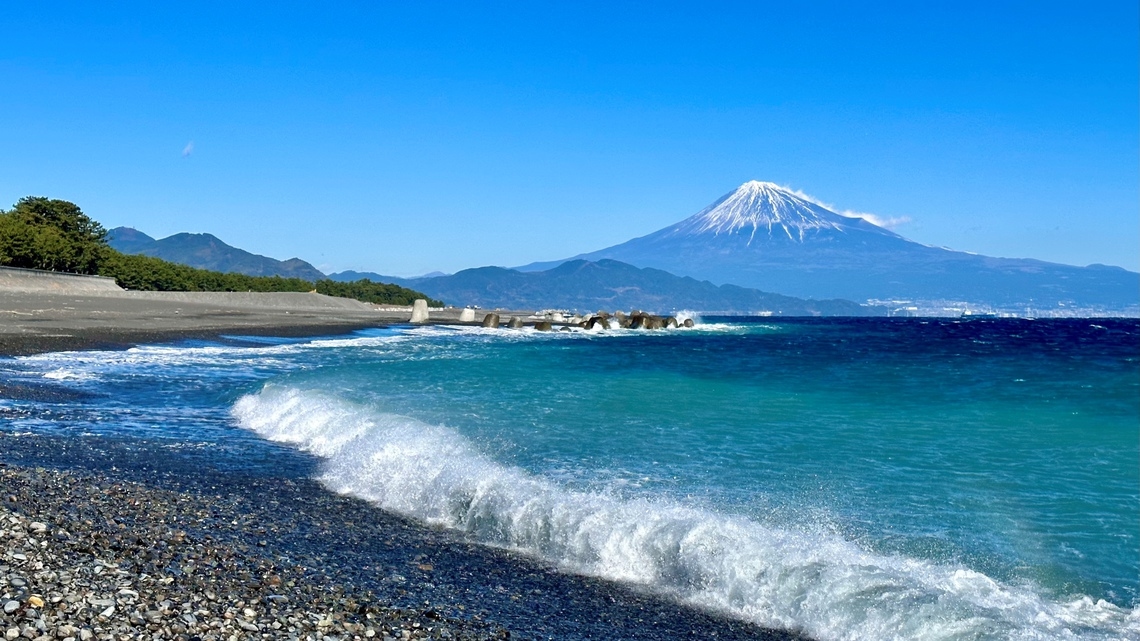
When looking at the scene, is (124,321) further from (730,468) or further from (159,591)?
(159,591)

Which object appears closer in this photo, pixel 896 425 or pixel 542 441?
pixel 542 441

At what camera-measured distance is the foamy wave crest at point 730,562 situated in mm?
6918

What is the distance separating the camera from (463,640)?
6016 millimetres

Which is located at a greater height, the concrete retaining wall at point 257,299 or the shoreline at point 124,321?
the concrete retaining wall at point 257,299

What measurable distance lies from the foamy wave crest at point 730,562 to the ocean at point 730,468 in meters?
0.03

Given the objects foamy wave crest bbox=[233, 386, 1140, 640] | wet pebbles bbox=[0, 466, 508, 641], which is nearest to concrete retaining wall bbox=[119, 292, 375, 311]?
foamy wave crest bbox=[233, 386, 1140, 640]

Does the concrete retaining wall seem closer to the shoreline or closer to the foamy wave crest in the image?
the shoreline

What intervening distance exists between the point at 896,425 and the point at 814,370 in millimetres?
16229

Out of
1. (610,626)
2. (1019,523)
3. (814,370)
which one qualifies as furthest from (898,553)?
(814,370)

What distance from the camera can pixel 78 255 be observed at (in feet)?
254

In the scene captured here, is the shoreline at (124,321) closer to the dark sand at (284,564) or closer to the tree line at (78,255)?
the tree line at (78,255)

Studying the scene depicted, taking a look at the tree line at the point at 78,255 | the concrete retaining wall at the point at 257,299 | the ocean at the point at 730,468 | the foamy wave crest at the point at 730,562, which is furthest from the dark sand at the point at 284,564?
the tree line at the point at 78,255

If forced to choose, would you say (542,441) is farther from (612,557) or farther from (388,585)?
(388,585)

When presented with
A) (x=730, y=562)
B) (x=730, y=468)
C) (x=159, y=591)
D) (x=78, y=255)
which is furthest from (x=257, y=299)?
(x=730, y=562)
